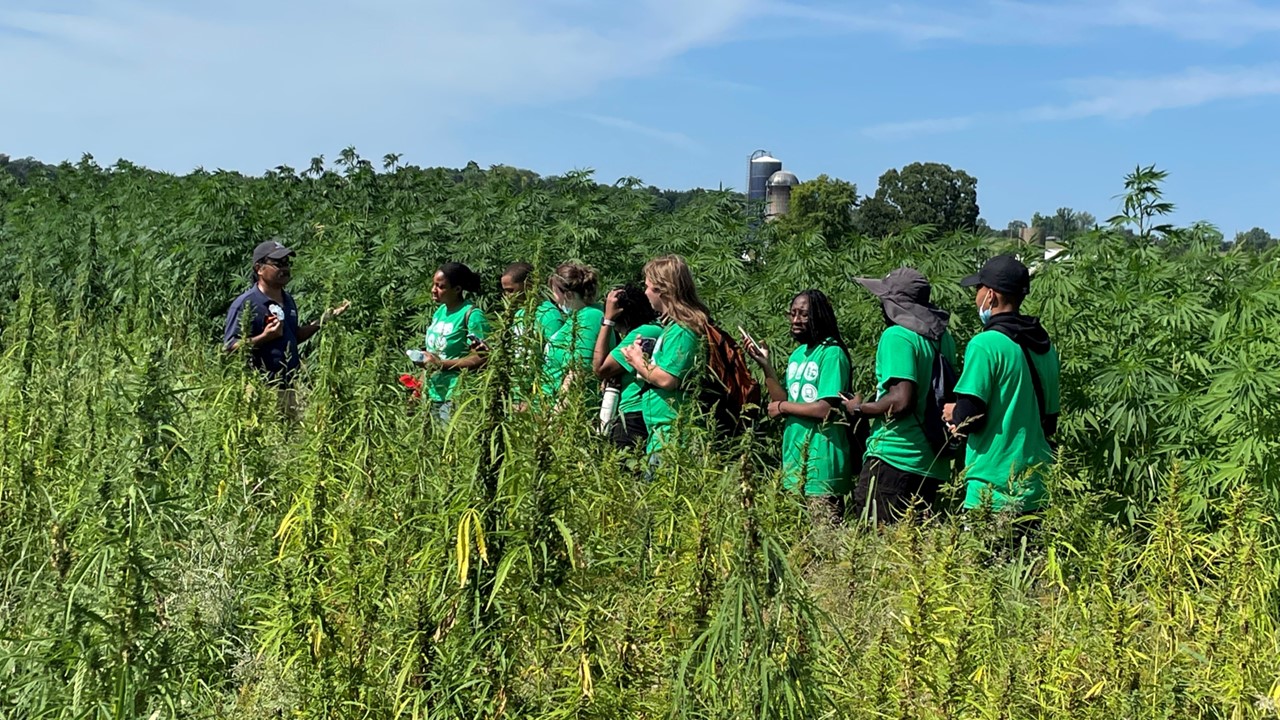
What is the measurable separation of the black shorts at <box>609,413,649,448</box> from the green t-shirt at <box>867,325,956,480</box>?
1.20 meters

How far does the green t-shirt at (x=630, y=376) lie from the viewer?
229 inches

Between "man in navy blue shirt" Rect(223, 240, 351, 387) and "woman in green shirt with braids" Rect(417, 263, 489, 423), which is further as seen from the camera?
"man in navy blue shirt" Rect(223, 240, 351, 387)

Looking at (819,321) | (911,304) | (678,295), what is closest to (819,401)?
(819,321)

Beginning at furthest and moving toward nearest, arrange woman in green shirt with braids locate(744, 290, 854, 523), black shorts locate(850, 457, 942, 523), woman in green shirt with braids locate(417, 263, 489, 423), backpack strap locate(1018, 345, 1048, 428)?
woman in green shirt with braids locate(417, 263, 489, 423)
woman in green shirt with braids locate(744, 290, 854, 523)
black shorts locate(850, 457, 942, 523)
backpack strap locate(1018, 345, 1048, 428)

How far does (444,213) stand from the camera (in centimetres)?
1012

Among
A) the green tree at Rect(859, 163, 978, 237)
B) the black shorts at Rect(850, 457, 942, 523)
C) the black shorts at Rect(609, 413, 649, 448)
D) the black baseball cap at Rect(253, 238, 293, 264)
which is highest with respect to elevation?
the green tree at Rect(859, 163, 978, 237)

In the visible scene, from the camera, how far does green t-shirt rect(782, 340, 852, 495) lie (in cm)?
542

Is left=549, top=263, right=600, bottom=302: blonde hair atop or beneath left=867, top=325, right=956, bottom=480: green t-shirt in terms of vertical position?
atop

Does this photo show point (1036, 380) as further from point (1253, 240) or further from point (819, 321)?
point (1253, 240)

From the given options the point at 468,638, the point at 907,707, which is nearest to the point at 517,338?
the point at 468,638

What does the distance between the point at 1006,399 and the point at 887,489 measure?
73cm

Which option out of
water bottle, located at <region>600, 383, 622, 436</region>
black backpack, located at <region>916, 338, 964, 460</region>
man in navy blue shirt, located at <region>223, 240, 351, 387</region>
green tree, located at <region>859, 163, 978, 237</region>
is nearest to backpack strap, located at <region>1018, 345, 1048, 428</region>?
black backpack, located at <region>916, 338, 964, 460</region>

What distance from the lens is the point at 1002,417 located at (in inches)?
187

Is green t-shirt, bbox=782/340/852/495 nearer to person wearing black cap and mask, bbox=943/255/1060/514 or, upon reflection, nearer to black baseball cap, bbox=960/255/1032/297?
person wearing black cap and mask, bbox=943/255/1060/514
